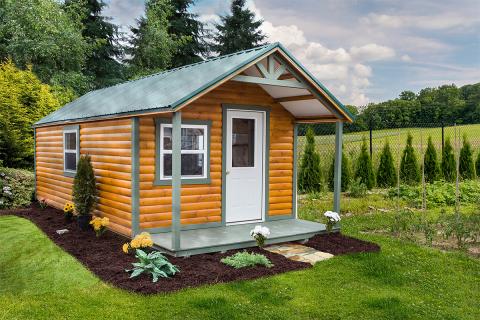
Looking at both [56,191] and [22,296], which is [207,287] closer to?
[22,296]

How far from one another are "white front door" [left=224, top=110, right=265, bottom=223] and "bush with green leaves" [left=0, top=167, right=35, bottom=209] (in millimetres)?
6310

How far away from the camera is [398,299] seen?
187 inches

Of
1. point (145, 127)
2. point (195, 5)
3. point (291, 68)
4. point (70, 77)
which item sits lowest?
point (145, 127)

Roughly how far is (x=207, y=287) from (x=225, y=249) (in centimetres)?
142

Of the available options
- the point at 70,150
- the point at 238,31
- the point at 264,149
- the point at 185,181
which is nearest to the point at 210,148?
the point at 185,181

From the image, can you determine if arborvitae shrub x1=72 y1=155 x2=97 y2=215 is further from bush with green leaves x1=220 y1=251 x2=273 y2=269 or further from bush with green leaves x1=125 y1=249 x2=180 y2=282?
bush with green leaves x1=220 y1=251 x2=273 y2=269

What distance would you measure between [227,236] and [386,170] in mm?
9045

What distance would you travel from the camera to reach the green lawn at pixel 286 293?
4375 mm

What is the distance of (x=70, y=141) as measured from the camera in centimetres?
970

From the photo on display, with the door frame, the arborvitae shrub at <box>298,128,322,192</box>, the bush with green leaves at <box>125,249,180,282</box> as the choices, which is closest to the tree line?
the arborvitae shrub at <box>298,128,322,192</box>

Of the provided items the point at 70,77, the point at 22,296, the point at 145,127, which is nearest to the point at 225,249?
the point at 145,127

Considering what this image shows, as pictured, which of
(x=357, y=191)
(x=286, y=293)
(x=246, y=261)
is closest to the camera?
(x=286, y=293)

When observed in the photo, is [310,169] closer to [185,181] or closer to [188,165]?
[188,165]

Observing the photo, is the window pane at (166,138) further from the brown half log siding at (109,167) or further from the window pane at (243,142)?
the window pane at (243,142)
